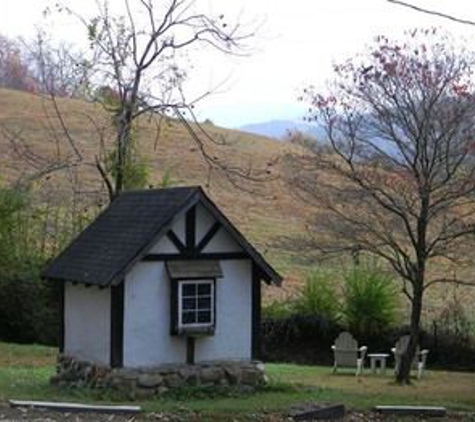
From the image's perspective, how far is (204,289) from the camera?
1638cm

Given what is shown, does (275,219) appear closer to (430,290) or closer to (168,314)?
(430,290)

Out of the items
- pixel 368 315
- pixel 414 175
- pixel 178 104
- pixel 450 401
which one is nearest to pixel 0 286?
pixel 178 104

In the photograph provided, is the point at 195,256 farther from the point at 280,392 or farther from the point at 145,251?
the point at 280,392

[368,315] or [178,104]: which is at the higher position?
[178,104]

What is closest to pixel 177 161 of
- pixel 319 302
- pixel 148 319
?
pixel 319 302

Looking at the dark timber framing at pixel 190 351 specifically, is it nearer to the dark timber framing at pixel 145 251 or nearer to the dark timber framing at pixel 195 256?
the dark timber framing at pixel 145 251

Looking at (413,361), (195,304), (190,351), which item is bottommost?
(413,361)

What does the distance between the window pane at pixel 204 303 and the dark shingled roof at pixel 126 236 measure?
1.06m

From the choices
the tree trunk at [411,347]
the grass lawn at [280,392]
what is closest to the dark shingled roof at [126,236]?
the grass lawn at [280,392]

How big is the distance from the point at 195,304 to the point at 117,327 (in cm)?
131

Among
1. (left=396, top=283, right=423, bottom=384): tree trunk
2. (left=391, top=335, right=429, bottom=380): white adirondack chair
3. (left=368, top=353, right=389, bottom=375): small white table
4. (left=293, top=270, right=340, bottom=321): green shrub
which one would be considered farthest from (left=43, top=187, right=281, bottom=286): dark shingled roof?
(left=293, top=270, right=340, bottom=321): green shrub

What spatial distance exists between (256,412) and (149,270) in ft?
10.1

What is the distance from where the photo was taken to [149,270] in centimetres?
1598

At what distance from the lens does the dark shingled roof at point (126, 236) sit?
1586 cm
